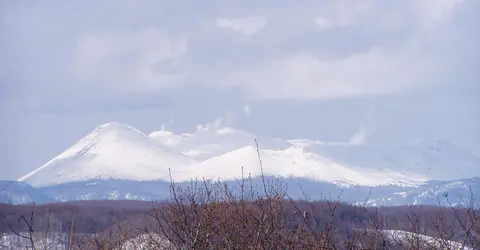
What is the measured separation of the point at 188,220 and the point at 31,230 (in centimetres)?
461

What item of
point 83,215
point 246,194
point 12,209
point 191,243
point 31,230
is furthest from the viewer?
point 83,215

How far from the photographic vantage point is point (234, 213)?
1888 cm

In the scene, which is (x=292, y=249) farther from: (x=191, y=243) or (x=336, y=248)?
(x=191, y=243)

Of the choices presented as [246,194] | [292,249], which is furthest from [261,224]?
[246,194]

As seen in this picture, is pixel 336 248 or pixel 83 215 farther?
pixel 83 215

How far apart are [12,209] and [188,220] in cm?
12024

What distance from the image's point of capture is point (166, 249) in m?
21.7

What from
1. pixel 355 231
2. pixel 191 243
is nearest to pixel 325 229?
pixel 355 231

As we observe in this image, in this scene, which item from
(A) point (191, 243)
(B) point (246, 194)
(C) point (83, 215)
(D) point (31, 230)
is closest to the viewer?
(D) point (31, 230)

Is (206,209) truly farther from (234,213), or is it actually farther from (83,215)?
(83,215)

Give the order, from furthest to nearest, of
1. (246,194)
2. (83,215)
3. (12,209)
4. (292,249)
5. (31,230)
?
(83,215)
(12,209)
(246,194)
(292,249)
(31,230)

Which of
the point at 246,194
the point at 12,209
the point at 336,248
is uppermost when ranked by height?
the point at 12,209

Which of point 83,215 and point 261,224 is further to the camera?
point 83,215

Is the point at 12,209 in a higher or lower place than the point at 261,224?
higher
